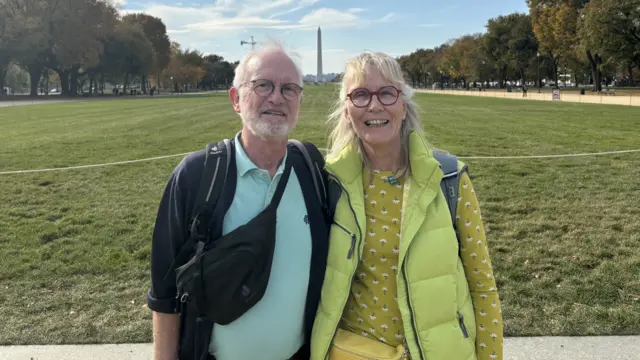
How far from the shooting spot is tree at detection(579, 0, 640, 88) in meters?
44.1

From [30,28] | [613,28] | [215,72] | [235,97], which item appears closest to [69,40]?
[30,28]

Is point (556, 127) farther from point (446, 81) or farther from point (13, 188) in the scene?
point (446, 81)

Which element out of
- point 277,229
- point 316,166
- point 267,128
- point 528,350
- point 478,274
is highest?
point 267,128

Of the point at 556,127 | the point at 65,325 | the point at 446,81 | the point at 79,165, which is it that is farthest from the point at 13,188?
the point at 446,81

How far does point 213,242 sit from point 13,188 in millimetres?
8684

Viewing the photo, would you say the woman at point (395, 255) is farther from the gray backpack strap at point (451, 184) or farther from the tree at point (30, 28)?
the tree at point (30, 28)

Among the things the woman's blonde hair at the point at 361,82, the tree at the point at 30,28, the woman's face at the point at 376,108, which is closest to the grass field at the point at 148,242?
the woman's blonde hair at the point at 361,82

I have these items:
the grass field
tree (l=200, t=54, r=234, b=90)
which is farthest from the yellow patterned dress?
tree (l=200, t=54, r=234, b=90)

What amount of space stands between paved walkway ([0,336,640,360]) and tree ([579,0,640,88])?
48715 mm

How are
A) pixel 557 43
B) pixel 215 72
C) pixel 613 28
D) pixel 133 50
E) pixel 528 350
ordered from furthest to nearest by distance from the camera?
pixel 215 72 → pixel 133 50 → pixel 557 43 → pixel 613 28 → pixel 528 350

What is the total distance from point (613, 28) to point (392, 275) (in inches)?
2012

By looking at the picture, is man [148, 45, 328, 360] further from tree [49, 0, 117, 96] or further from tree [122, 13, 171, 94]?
tree [122, 13, 171, 94]

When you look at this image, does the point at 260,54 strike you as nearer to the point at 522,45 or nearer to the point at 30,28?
the point at 30,28

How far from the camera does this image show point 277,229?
2.23 meters
